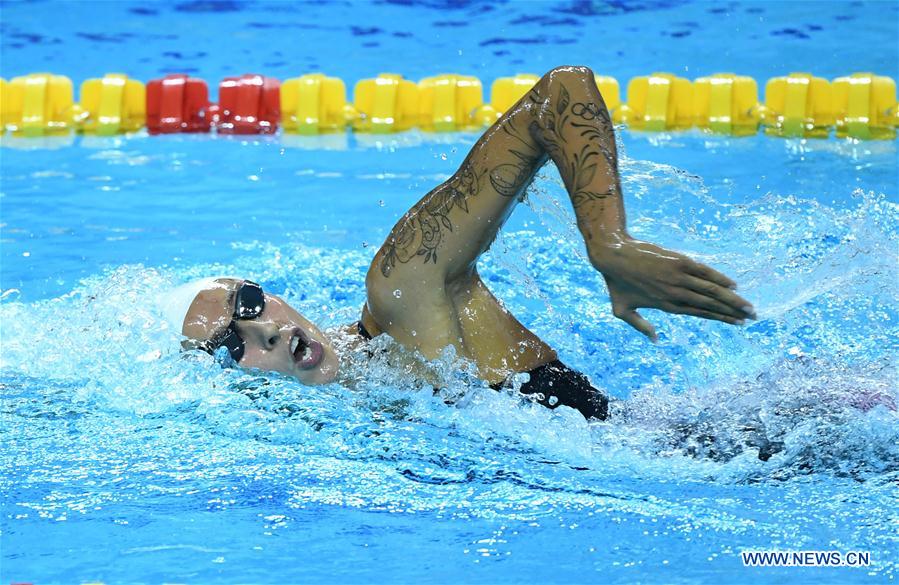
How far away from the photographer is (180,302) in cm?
277

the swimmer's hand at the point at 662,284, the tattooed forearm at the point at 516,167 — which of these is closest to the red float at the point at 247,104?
the tattooed forearm at the point at 516,167

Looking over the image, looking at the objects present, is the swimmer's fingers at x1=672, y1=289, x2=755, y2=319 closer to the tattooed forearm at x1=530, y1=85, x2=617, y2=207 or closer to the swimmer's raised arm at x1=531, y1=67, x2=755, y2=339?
the swimmer's raised arm at x1=531, y1=67, x2=755, y2=339

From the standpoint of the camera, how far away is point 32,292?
406cm

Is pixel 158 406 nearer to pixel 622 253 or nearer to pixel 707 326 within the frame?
pixel 622 253

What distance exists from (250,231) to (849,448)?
9.34 feet

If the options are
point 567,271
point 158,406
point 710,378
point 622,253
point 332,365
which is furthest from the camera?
point 567,271

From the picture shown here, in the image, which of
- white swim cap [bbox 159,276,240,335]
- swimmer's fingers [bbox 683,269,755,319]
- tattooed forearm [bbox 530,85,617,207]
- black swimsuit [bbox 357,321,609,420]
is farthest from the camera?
white swim cap [bbox 159,276,240,335]

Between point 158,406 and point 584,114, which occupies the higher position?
point 584,114

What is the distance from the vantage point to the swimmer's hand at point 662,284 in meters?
1.97

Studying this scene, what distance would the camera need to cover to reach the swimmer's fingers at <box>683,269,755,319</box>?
196 cm

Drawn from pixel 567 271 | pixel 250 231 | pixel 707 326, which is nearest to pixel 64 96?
pixel 250 231

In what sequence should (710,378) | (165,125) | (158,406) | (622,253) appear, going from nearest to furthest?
(622,253) → (158,406) → (710,378) → (165,125)

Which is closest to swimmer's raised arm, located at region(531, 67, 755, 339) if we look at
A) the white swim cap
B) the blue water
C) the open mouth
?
the blue water

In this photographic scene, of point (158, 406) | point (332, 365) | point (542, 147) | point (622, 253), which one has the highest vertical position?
point (542, 147)
